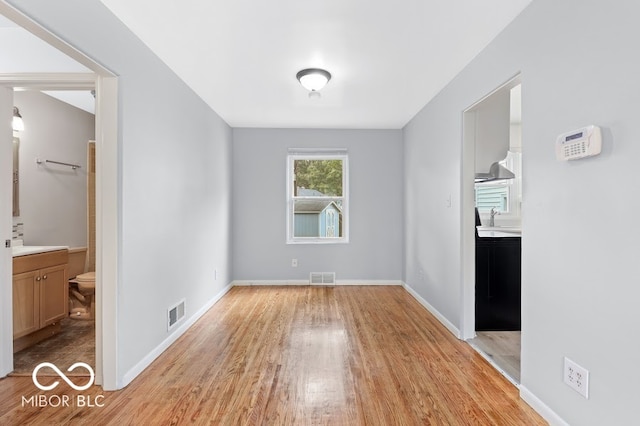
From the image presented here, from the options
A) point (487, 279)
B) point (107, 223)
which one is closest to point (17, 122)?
point (107, 223)

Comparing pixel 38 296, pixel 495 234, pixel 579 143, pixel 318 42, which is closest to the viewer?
pixel 579 143

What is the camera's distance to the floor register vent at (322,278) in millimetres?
5289

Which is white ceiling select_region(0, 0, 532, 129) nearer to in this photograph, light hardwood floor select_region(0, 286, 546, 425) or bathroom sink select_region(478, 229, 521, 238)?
bathroom sink select_region(478, 229, 521, 238)

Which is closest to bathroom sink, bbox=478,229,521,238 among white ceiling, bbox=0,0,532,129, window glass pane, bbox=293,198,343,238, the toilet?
white ceiling, bbox=0,0,532,129

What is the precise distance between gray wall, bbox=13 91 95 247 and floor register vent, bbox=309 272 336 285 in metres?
3.10

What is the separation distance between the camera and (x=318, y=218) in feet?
17.7

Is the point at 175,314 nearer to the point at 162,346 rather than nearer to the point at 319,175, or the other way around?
the point at 162,346

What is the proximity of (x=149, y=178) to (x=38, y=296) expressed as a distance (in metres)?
1.54

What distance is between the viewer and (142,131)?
Answer: 97.8 inches

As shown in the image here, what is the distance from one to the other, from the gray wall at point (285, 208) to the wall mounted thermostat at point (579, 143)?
11.7 ft

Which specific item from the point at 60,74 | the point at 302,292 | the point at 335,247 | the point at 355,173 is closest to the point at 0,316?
the point at 60,74

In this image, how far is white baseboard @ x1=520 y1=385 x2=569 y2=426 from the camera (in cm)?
179

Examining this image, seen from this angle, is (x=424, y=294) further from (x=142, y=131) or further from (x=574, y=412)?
(x=142, y=131)

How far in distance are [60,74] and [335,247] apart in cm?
395
